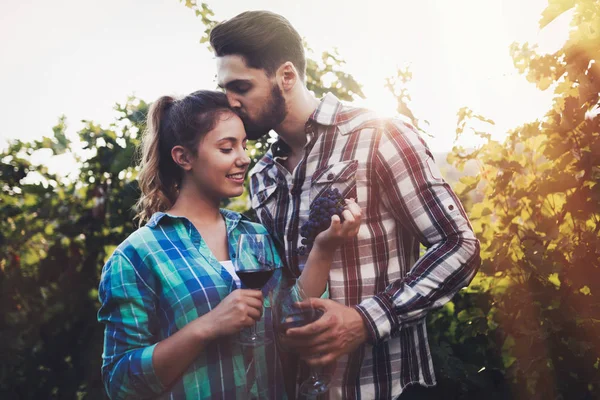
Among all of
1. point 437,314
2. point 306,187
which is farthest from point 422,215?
point 437,314

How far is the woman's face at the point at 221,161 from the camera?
7.21 feet

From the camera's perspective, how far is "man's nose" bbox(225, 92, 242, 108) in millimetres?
2382

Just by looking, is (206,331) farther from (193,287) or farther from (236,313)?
(193,287)

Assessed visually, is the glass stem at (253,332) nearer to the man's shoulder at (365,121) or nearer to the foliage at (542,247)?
the man's shoulder at (365,121)

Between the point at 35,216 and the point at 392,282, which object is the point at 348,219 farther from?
the point at 35,216

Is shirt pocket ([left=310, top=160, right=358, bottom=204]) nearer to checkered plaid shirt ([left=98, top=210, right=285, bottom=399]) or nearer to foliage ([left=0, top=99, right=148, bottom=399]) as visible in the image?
checkered plaid shirt ([left=98, top=210, right=285, bottom=399])

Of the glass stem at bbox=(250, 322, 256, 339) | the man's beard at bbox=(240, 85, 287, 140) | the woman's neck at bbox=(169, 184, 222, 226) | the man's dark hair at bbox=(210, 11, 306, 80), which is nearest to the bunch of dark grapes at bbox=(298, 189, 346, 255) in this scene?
the glass stem at bbox=(250, 322, 256, 339)

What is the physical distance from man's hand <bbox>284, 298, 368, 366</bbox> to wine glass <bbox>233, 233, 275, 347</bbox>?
0.47 feet

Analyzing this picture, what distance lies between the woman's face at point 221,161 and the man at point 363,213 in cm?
20

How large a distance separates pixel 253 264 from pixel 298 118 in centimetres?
101

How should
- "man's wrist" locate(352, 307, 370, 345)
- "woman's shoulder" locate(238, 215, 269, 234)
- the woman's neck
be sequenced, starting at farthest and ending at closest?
"woman's shoulder" locate(238, 215, 269, 234), the woman's neck, "man's wrist" locate(352, 307, 370, 345)

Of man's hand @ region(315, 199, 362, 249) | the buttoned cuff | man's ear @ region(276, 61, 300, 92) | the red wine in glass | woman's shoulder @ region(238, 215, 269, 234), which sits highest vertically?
man's ear @ region(276, 61, 300, 92)

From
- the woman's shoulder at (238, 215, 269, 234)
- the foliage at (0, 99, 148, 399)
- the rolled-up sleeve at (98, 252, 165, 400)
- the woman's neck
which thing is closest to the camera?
the rolled-up sleeve at (98, 252, 165, 400)

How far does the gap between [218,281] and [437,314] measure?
5.36ft
